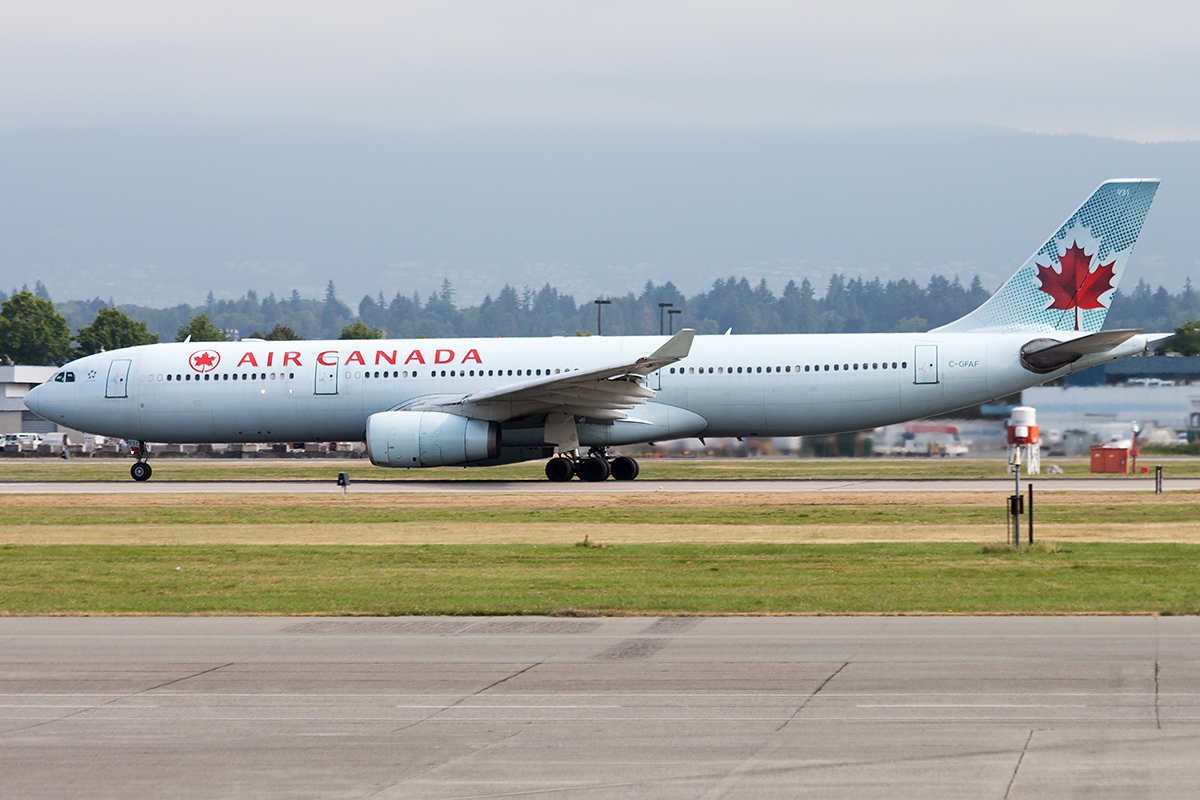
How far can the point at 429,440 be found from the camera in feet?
119

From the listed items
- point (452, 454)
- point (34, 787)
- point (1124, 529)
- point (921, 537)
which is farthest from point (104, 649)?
point (452, 454)

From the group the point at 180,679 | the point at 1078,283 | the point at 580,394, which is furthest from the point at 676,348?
the point at 180,679

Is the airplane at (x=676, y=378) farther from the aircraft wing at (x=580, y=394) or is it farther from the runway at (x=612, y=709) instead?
the runway at (x=612, y=709)

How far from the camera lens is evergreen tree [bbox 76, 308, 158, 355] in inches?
4692

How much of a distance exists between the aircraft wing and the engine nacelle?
0.64m

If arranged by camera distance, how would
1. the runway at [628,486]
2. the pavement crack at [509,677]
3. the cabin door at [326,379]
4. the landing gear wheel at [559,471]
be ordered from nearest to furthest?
1. the pavement crack at [509,677]
2. the runway at [628,486]
3. the landing gear wheel at [559,471]
4. the cabin door at [326,379]

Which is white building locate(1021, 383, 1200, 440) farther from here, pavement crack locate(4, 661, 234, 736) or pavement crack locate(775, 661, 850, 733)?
pavement crack locate(4, 661, 234, 736)

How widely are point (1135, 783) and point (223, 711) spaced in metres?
6.74

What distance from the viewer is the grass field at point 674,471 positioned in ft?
137

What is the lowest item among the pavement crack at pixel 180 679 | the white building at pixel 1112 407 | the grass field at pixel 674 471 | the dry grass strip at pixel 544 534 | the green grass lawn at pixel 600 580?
the pavement crack at pixel 180 679

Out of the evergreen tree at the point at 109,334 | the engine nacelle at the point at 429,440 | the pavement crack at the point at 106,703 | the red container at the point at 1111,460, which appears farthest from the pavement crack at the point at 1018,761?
the evergreen tree at the point at 109,334

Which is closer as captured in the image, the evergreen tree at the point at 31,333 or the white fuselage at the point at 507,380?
the white fuselage at the point at 507,380

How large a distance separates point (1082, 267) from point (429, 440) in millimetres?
18768

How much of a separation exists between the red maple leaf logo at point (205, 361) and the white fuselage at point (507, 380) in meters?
0.04
